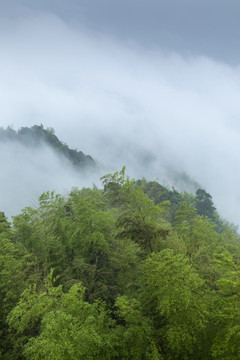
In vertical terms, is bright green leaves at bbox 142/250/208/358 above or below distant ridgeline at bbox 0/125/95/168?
below

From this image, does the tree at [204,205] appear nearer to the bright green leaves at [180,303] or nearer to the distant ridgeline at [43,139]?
the bright green leaves at [180,303]

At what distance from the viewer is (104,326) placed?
12.8 metres

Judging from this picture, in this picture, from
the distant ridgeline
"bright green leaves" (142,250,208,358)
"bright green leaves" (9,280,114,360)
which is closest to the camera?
"bright green leaves" (9,280,114,360)

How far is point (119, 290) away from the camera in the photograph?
688 inches

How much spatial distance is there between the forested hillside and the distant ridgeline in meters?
143

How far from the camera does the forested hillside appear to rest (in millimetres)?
10586

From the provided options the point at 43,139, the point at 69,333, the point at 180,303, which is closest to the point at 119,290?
the point at 69,333

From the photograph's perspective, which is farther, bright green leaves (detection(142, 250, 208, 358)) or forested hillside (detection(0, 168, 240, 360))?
forested hillside (detection(0, 168, 240, 360))

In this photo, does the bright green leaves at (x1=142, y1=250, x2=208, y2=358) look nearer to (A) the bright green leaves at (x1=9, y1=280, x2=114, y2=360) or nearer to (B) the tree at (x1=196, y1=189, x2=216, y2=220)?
(A) the bright green leaves at (x1=9, y1=280, x2=114, y2=360)

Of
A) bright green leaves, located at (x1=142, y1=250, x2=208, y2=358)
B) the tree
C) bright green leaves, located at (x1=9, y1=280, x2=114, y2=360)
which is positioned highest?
the tree

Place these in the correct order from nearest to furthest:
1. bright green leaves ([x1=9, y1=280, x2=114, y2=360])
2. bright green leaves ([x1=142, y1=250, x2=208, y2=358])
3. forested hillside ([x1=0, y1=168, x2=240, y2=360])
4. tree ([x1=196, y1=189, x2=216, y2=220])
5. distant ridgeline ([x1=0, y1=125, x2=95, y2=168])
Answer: bright green leaves ([x1=9, y1=280, x2=114, y2=360])
bright green leaves ([x1=142, y1=250, x2=208, y2=358])
forested hillside ([x1=0, y1=168, x2=240, y2=360])
tree ([x1=196, y1=189, x2=216, y2=220])
distant ridgeline ([x1=0, y1=125, x2=95, y2=168])

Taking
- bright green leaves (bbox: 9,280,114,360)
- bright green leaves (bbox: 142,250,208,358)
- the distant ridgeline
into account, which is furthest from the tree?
the distant ridgeline

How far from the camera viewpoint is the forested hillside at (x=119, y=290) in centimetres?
1059

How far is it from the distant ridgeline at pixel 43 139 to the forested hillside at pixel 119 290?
143m
